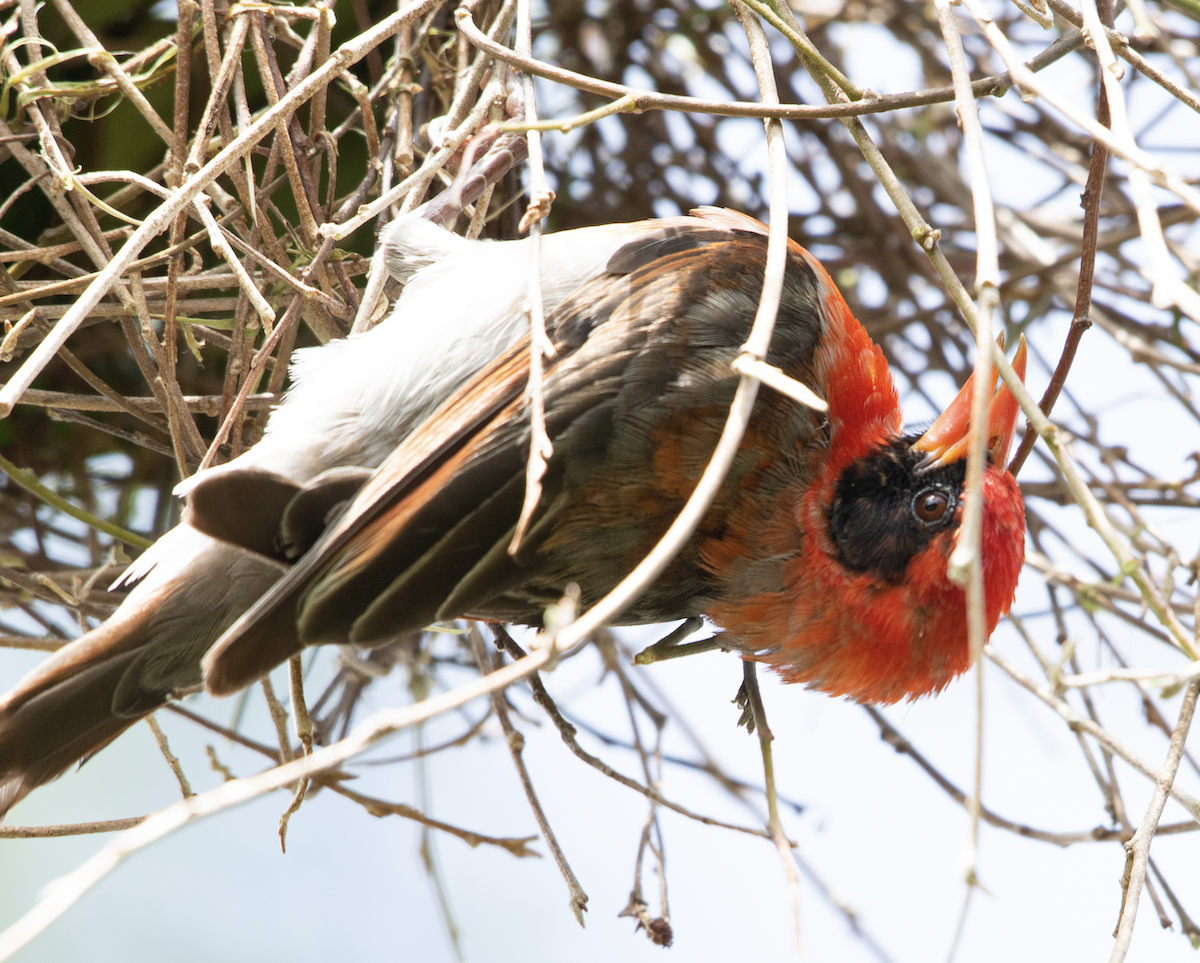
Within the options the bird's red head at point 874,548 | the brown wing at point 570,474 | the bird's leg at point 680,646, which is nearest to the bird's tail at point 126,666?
the brown wing at point 570,474

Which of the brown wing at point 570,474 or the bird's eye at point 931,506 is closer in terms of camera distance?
the brown wing at point 570,474

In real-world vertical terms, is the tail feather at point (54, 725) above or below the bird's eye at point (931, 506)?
below

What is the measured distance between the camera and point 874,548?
1.23 meters

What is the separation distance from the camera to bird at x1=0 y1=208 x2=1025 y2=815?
3.48 ft

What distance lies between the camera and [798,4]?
5.95 feet

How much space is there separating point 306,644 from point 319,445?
0.81 feet

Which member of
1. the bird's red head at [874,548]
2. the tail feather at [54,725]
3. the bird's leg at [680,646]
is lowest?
the tail feather at [54,725]

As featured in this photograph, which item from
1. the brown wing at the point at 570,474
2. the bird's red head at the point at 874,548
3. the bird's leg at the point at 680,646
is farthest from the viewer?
the bird's leg at the point at 680,646

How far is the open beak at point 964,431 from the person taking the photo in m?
1.20

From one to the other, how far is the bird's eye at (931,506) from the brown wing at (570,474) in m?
0.15

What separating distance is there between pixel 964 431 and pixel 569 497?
45 centimetres

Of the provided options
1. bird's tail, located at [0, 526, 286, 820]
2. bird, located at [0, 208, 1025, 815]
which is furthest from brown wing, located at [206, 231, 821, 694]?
bird's tail, located at [0, 526, 286, 820]

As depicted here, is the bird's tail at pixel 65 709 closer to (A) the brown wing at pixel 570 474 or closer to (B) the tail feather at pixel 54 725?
(B) the tail feather at pixel 54 725

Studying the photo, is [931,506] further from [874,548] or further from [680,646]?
[680,646]
